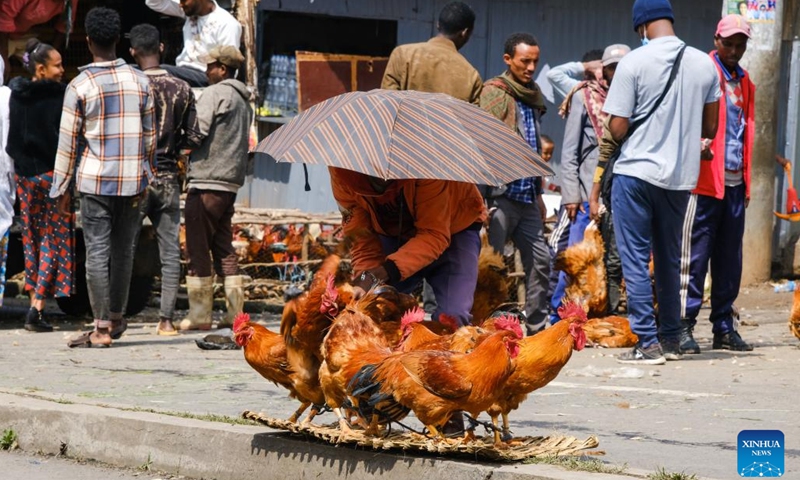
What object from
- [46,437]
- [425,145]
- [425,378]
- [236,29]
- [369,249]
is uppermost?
[236,29]

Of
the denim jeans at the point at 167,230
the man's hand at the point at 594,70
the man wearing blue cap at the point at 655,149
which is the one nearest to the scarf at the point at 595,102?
the man's hand at the point at 594,70

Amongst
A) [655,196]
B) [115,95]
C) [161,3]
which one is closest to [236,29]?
[161,3]

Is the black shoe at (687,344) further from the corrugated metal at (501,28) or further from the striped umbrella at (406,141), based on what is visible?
the corrugated metal at (501,28)

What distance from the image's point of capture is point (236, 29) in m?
12.6

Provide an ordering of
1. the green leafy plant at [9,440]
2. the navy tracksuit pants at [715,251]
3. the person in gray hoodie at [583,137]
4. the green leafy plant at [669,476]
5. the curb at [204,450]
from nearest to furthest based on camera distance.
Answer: the green leafy plant at [669,476]
the curb at [204,450]
the green leafy plant at [9,440]
the navy tracksuit pants at [715,251]
the person in gray hoodie at [583,137]

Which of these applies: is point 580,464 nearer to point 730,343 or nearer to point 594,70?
point 730,343

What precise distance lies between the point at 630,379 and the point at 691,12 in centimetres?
852

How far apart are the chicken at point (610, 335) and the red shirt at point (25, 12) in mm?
6207

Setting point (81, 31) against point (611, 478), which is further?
point (81, 31)

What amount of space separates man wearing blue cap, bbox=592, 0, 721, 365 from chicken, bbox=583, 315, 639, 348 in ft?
3.70

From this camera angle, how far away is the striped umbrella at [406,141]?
574 cm

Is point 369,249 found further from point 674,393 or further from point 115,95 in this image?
point 115,95

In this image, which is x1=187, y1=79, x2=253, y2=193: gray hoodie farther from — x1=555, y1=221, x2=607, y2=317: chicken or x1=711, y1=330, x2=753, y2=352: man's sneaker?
x1=711, y1=330, x2=753, y2=352: man's sneaker

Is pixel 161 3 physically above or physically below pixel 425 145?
above
